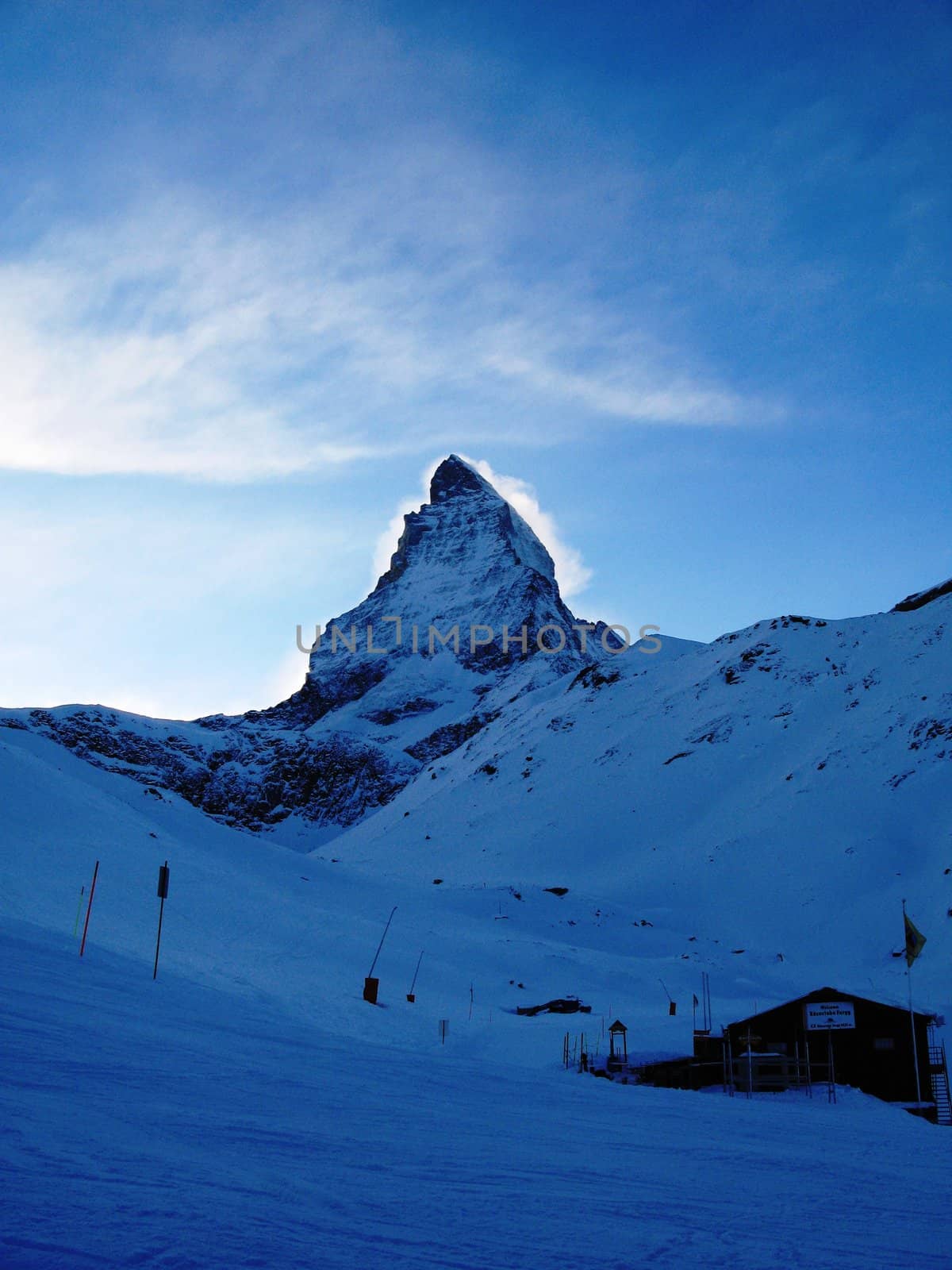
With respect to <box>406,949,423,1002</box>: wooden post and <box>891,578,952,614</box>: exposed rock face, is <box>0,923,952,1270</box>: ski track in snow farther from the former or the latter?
<box>891,578,952,614</box>: exposed rock face

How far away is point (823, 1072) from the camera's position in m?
26.9

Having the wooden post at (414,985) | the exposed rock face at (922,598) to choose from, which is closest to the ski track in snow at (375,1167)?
the wooden post at (414,985)

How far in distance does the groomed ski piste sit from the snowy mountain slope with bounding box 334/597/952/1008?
997 inches

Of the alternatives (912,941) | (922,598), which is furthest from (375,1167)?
(922,598)

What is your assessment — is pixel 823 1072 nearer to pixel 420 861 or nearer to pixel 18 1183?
pixel 18 1183

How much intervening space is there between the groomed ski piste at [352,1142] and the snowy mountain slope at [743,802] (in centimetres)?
2532

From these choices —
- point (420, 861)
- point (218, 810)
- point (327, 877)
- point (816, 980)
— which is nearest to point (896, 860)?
point (816, 980)

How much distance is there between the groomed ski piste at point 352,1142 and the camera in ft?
19.2

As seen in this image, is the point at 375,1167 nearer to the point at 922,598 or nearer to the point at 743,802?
the point at 743,802

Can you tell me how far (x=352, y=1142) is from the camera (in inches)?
345

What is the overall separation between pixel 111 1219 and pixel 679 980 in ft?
134

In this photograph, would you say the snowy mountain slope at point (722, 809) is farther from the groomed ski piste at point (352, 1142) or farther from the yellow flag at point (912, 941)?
the groomed ski piste at point (352, 1142)

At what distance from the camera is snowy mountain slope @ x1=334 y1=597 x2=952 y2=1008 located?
52875 mm

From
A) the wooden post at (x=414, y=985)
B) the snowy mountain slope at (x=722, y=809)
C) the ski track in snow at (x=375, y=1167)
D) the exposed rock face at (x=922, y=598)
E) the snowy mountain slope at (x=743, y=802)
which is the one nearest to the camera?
the ski track in snow at (x=375, y=1167)
